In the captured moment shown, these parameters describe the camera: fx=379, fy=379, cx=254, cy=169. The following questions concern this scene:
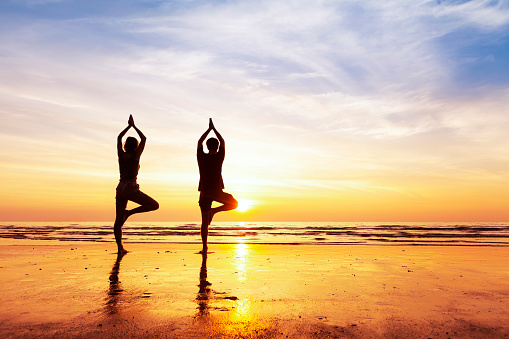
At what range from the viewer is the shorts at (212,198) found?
9.07 metres

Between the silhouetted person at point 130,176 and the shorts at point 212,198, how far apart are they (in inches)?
42.4

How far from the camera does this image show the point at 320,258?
28.6 ft

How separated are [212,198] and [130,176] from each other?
1956 millimetres

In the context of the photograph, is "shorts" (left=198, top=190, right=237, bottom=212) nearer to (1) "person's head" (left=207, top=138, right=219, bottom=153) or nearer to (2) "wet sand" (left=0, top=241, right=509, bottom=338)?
(1) "person's head" (left=207, top=138, right=219, bottom=153)

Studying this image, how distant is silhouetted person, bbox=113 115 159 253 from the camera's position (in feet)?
28.3

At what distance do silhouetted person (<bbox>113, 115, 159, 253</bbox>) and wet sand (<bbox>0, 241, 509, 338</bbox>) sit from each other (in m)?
1.72

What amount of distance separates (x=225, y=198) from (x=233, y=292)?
4.56 m

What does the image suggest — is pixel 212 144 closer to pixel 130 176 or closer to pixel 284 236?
pixel 130 176

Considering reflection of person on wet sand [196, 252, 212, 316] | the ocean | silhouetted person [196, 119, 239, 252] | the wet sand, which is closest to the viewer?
the wet sand

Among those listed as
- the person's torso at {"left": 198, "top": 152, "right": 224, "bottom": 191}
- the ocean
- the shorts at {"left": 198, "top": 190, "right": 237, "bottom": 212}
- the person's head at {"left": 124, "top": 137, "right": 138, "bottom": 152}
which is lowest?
the ocean

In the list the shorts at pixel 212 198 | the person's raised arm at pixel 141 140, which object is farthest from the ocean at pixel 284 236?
the person's raised arm at pixel 141 140

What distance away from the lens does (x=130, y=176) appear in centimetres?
871

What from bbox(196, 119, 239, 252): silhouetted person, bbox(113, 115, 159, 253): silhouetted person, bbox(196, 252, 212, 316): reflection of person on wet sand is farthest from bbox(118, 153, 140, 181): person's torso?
bbox(196, 252, 212, 316): reflection of person on wet sand

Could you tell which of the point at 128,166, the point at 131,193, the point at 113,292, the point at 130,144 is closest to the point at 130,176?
Result: the point at 128,166
